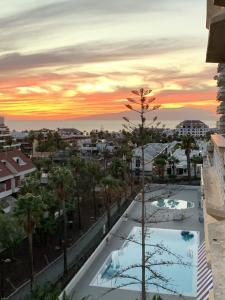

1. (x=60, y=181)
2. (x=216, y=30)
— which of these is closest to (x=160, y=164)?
(x=60, y=181)

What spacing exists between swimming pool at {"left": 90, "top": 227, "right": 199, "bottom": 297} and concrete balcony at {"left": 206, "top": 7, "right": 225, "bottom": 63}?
16.4 metres

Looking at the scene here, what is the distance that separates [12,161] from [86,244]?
61.3 feet

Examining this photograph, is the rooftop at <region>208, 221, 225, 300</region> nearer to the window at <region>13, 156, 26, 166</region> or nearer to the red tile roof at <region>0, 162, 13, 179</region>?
the red tile roof at <region>0, 162, 13, 179</region>

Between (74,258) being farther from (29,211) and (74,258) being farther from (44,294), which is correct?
(44,294)

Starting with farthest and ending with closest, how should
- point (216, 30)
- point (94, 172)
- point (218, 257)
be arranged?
point (94, 172), point (218, 257), point (216, 30)

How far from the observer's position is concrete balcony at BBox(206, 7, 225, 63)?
571cm

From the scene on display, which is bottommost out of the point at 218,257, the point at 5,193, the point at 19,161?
the point at 5,193

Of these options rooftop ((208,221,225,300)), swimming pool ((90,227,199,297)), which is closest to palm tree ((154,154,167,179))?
swimming pool ((90,227,199,297))

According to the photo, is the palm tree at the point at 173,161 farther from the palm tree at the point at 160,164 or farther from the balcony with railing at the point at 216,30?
the balcony with railing at the point at 216,30

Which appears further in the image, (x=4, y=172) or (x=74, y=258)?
(x=4, y=172)

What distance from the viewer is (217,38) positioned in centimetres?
664

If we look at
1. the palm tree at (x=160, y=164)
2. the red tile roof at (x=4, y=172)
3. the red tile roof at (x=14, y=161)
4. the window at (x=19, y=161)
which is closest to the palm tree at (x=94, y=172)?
the red tile roof at (x=4, y=172)

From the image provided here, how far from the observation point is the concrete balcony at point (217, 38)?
5.71 meters

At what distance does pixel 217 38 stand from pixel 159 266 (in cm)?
2730
